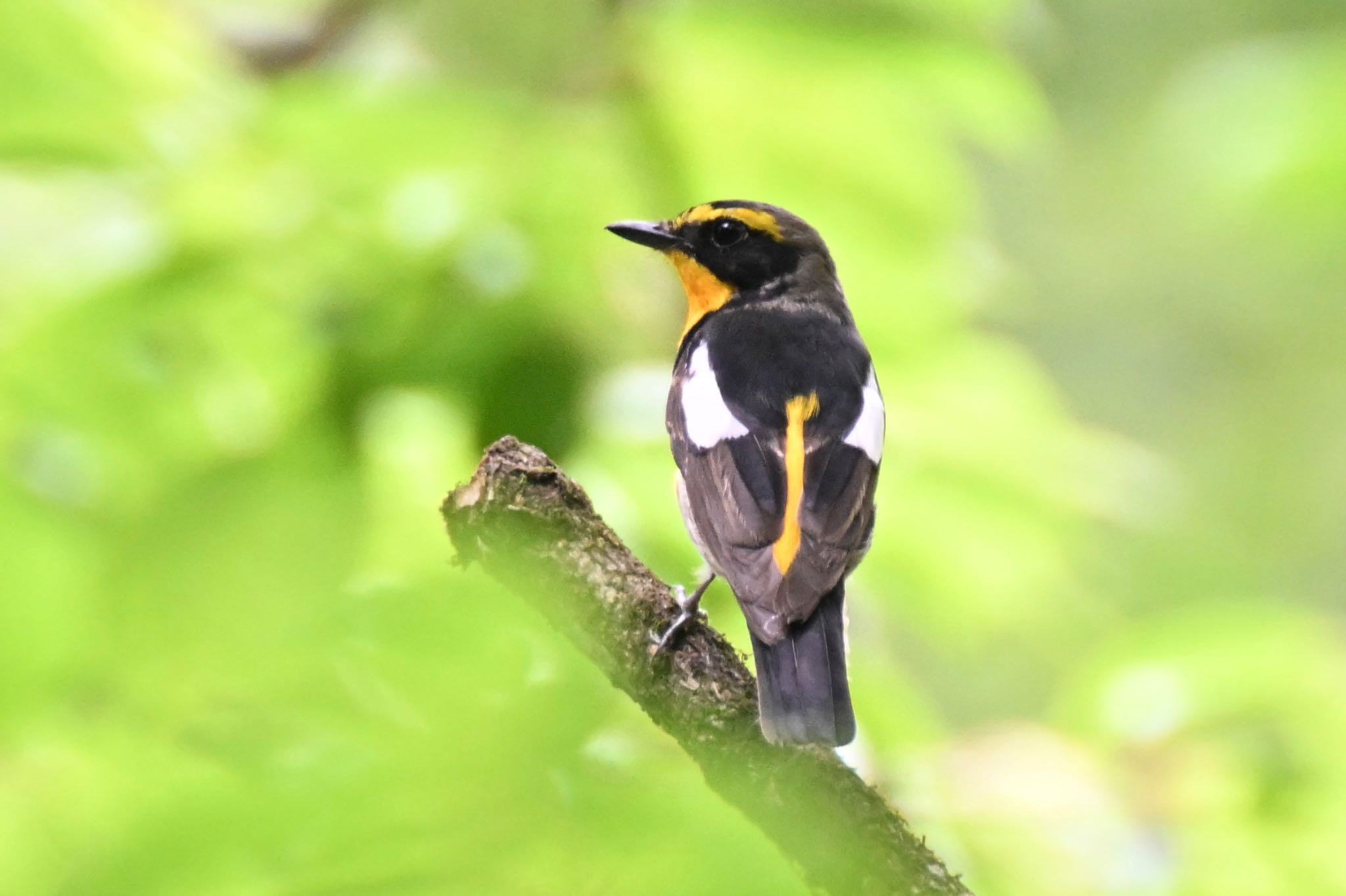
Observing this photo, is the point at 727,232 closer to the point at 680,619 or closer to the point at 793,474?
Answer: the point at 793,474

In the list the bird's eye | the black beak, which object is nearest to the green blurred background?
the black beak

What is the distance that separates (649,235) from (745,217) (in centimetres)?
38

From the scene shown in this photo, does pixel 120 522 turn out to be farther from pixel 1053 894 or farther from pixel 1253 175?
pixel 1253 175

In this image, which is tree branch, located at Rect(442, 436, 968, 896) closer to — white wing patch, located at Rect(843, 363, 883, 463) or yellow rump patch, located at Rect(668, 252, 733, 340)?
white wing patch, located at Rect(843, 363, 883, 463)

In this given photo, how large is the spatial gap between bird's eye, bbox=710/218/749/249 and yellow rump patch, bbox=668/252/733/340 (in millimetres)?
94

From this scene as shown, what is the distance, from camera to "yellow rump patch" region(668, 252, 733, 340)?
4023 millimetres

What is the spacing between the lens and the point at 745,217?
394 centimetres

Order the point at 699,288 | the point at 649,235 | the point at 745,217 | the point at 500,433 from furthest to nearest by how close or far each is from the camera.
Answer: the point at 699,288 < the point at 745,217 < the point at 649,235 < the point at 500,433

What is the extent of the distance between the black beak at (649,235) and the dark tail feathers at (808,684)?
124 centimetres

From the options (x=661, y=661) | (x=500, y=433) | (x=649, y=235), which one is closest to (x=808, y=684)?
(x=661, y=661)

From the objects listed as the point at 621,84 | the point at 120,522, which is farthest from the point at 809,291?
the point at 120,522

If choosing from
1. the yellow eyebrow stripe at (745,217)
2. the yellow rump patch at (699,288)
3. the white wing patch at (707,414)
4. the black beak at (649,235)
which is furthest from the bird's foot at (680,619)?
the yellow rump patch at (699,288)

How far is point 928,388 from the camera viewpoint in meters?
3.18

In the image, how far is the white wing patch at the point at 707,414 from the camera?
2.92 metres
